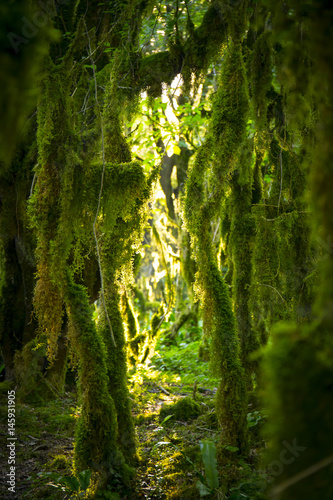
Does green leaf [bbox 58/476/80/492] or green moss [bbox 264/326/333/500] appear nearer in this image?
green moss [bbox 264/326/333/500]

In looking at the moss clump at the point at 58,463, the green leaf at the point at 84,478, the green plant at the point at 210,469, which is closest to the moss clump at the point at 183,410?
the moss clump at the point at 58,463

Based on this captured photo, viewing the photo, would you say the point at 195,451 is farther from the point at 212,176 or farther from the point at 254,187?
the point at 254,187

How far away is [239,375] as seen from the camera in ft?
12.3

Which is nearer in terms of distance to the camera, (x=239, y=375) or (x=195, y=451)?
(x=239, y=375)

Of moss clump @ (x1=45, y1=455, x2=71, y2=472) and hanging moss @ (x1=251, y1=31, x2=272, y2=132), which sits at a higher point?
hanging moss @ (x1=251, y1=31, x2=272, y2=132)

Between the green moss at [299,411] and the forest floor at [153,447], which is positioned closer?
the green moss at [299,411]

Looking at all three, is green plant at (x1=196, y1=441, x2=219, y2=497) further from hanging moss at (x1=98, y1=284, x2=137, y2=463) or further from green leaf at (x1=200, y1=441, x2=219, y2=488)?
hanging moss at (x1=98, y1=284, x2=137, y2=463)

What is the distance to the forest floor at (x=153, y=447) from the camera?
3.49m

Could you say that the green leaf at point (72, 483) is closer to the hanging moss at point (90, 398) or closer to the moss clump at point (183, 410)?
the hanging moss at point (90, 398)

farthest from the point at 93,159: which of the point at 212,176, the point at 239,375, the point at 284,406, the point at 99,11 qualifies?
the point at 99,11

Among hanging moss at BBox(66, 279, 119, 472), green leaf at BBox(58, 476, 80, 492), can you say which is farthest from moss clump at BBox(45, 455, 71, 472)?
green leaf at BBox(58, 476, 80, 492)

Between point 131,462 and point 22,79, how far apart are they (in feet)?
13.0

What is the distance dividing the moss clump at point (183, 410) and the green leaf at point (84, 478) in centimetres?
252

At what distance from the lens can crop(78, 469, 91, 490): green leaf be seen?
303 centimetres
